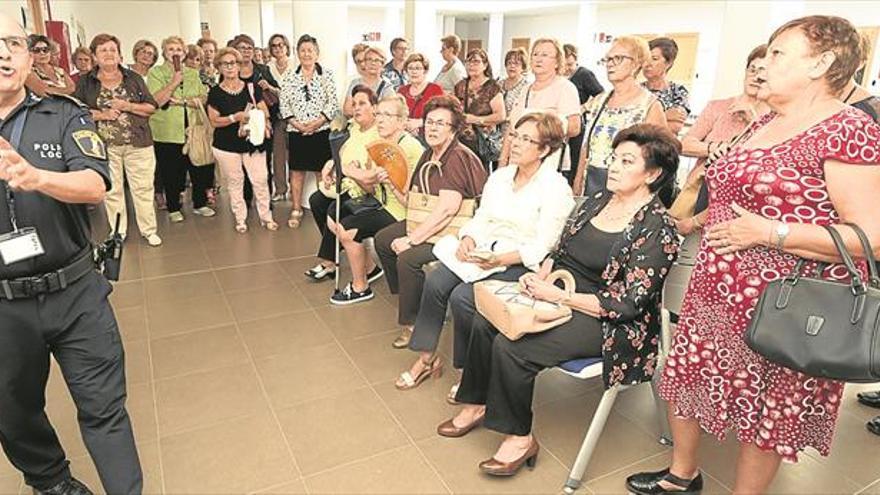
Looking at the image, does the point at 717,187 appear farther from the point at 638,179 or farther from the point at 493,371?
the point at 493,371

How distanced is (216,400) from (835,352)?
2.30 metres

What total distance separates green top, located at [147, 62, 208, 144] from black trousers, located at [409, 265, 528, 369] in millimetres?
3556

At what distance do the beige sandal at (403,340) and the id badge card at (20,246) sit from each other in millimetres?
1837

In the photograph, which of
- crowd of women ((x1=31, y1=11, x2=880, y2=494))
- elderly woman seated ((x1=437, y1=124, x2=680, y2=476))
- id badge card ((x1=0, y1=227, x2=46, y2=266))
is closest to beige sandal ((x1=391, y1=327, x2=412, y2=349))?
crowd of women ((x1=31, y1=11, x2=880, y2=494))

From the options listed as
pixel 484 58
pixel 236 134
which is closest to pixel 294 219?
pixel 236 134

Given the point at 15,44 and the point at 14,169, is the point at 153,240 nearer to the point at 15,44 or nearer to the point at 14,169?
the point at 15,44

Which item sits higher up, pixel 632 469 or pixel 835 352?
pixel 835 352

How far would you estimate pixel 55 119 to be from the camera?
1.57m

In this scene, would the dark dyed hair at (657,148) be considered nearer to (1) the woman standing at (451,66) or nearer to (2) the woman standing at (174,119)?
(1) the woman standing at (451,66)

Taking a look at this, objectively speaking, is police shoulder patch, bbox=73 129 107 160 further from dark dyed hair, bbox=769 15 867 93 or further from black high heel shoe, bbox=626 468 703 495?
black high heel shoe, bbox=626 468 703 495

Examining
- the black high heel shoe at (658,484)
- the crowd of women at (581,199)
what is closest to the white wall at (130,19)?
the crowd of women at (581,199)

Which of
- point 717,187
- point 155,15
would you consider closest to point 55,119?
point 717,187

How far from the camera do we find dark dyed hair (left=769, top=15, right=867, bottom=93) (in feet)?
4.75

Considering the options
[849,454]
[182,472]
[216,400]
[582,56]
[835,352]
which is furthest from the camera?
[582,56]
